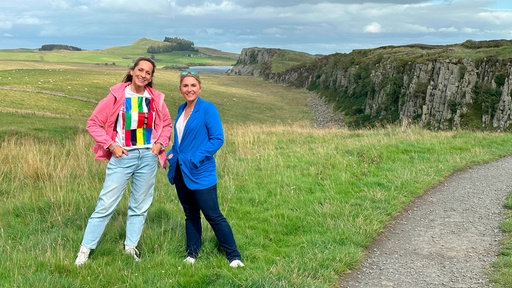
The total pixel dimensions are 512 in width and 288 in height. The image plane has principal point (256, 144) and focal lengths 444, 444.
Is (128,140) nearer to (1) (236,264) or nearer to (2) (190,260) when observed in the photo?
(2) (190,260)

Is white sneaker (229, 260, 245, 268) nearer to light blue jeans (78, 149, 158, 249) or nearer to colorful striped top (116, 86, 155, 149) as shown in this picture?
light blue jeans (78, 149, 158, 249)

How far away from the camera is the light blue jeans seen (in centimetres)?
→ 554

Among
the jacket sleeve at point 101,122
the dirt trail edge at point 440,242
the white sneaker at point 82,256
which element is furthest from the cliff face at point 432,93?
the white sneaker at point 82,256

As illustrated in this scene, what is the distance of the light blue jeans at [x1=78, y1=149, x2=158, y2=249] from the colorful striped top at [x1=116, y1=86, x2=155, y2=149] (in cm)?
13

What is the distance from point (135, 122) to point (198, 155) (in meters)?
0.94

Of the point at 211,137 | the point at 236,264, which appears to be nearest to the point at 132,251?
the point at 236,264

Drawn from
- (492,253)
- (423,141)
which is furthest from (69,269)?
A: (423,141)

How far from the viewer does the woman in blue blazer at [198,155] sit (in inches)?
216

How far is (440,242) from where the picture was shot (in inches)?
274

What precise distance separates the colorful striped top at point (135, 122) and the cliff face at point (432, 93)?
71.5ft

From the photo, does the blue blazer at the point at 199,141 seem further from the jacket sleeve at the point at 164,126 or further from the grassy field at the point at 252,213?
the grassy field at the point at 252,213

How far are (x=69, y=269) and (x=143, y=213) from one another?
1134mm

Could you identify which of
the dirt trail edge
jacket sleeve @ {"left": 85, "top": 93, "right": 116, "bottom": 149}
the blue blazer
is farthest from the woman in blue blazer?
the dirt trail edge

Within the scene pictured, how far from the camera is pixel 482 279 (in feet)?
18.3
